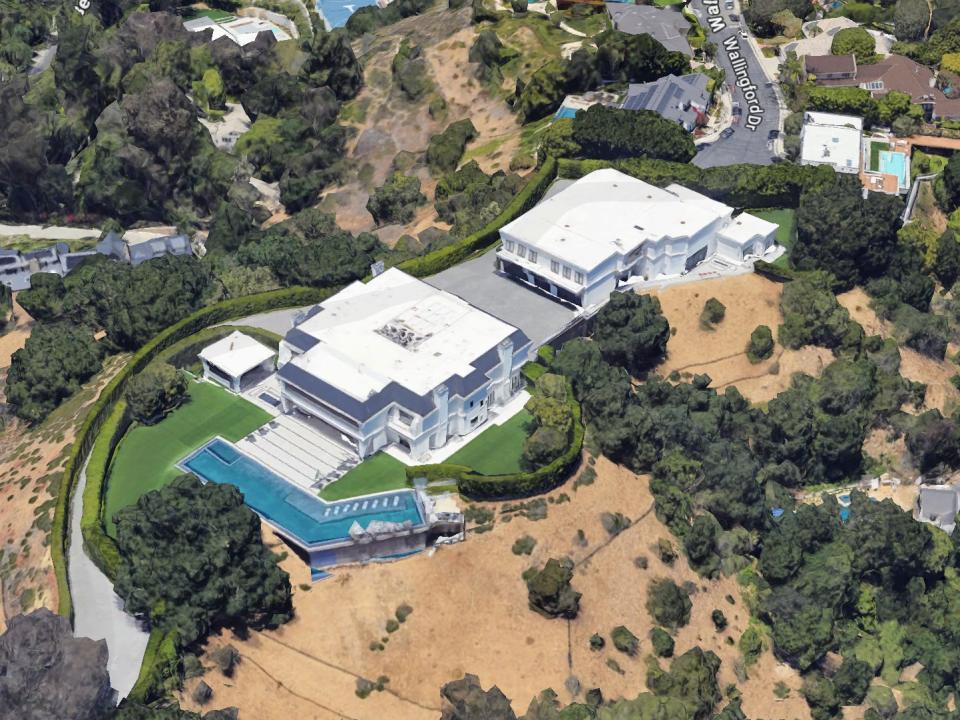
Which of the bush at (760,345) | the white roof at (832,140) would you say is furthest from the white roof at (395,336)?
the white roof at (832,140)

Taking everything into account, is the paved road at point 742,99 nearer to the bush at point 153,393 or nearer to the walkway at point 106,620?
the bush at point 153,393

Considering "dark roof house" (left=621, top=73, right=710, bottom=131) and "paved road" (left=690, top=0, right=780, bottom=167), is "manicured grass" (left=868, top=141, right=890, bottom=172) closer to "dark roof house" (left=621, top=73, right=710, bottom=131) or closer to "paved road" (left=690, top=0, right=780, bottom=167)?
"paved road" (left=690, top=0, right=780, bottom=167)

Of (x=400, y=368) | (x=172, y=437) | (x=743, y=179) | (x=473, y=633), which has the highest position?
(x=400, y=368)

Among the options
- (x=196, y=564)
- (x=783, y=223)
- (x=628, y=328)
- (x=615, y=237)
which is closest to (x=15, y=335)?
(x=196, y=564)

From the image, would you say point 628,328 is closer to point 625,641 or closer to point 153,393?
point 625,641

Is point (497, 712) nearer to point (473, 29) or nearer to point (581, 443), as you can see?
point (581, 443)

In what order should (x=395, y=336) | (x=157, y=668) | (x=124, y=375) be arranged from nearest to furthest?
(x=157, y=668) → (x=395, y=336) → (x=124, y=375)
